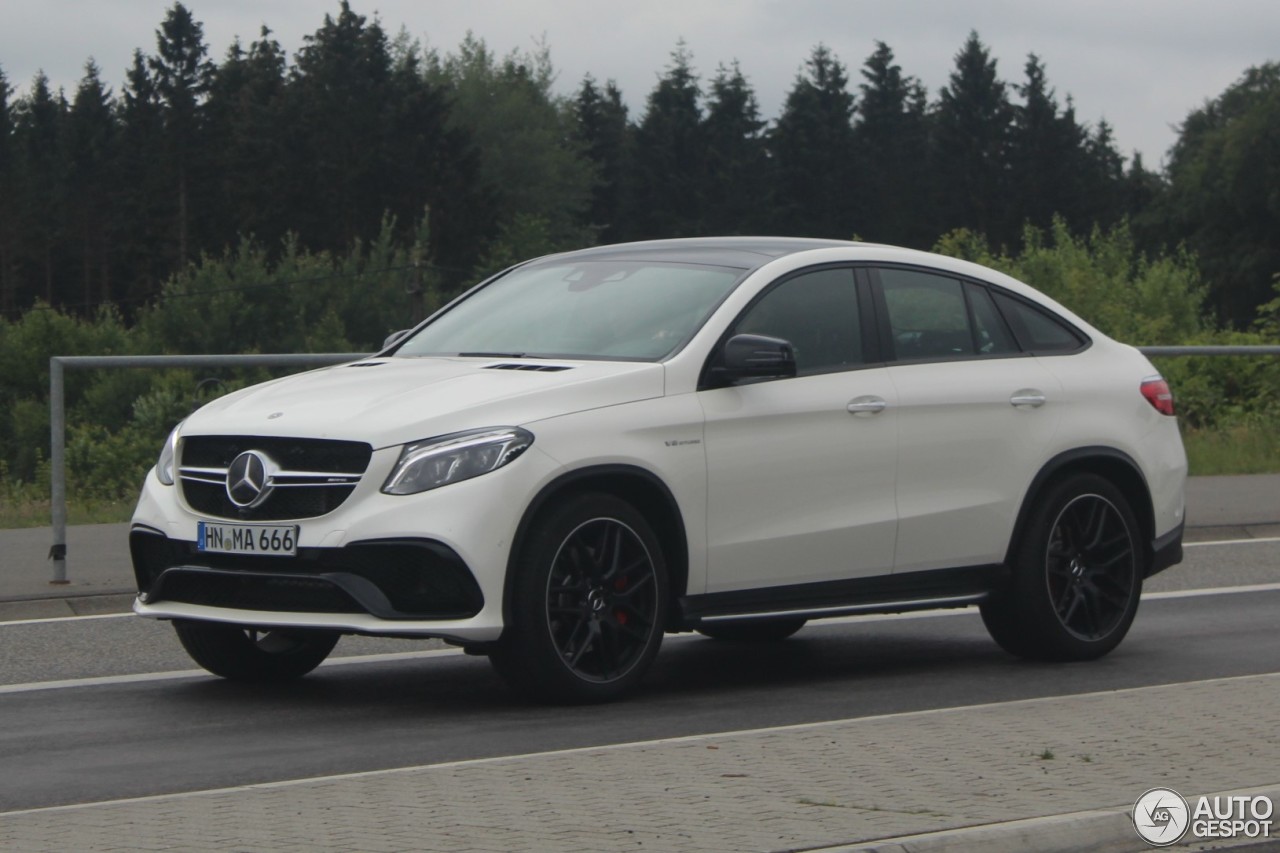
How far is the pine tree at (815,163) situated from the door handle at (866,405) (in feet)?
388

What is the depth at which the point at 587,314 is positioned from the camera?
857cm

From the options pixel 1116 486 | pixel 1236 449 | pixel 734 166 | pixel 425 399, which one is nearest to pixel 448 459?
pixel 425 399

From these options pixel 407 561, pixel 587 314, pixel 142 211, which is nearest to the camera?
pixel 407 561

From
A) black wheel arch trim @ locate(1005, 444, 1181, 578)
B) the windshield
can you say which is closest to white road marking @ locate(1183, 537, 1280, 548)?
black wheel arch trim @ locate(1005, 444, 1181, 578)

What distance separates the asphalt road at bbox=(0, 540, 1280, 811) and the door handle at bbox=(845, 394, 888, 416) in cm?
107

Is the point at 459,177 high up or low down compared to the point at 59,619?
up

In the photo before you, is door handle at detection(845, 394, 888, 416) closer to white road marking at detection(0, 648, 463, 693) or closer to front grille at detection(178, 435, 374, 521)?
front grille at detection(178, 435, 374, 521)

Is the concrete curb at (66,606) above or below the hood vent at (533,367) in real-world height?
below

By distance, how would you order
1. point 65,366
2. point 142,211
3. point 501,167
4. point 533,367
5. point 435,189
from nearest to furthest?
point 533,367, point 65,366, point 435,189, point 142,211, point 501,167

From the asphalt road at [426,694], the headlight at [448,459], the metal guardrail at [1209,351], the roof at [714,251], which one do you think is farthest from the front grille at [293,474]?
the metal guardrail at [1209,351]

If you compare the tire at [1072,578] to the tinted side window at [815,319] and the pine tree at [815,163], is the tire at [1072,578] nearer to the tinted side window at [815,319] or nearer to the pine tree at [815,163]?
the tinted side window at [815,319]

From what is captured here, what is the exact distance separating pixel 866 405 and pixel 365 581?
225 centimetres

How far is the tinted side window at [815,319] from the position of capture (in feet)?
28.1

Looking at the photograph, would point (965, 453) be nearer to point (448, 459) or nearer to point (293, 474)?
point (448, 459)
